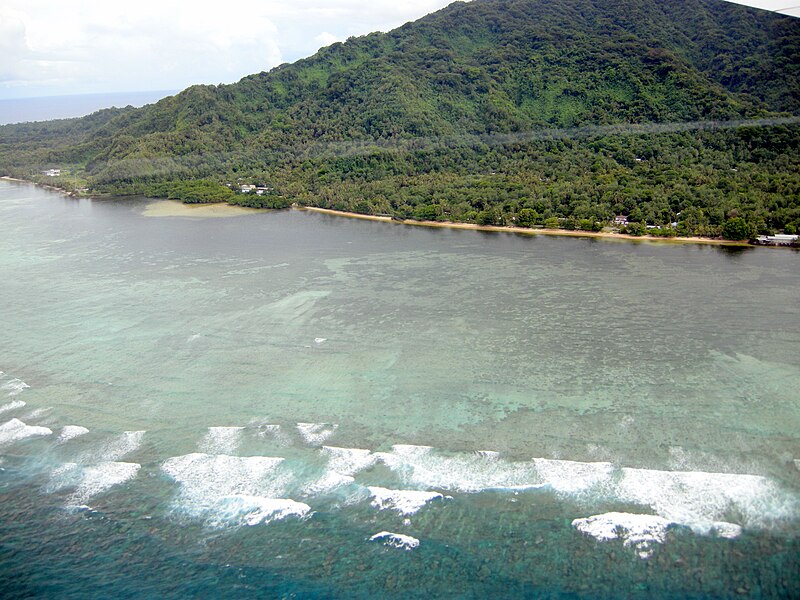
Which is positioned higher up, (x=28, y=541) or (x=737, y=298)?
(x=737, y=298)

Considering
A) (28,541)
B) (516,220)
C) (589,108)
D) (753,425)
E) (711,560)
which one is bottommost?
(28,541)

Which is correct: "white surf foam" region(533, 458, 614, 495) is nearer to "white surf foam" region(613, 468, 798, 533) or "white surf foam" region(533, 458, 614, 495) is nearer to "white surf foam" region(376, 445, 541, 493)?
"white surf foam" region(376, 445, 541, 493)

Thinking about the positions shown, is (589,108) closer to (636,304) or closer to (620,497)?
(636,304)

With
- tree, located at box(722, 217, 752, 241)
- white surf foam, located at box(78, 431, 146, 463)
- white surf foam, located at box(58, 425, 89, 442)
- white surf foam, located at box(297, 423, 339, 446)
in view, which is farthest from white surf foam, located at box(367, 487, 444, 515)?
tree, located at box(722, 217, 752, 241)

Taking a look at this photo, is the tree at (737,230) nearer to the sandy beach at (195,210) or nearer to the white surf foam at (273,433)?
the white surf foam at (273,433)

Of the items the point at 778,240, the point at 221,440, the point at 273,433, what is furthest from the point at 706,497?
the point at 778,240

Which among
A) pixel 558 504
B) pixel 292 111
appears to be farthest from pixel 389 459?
pixel 292 111
